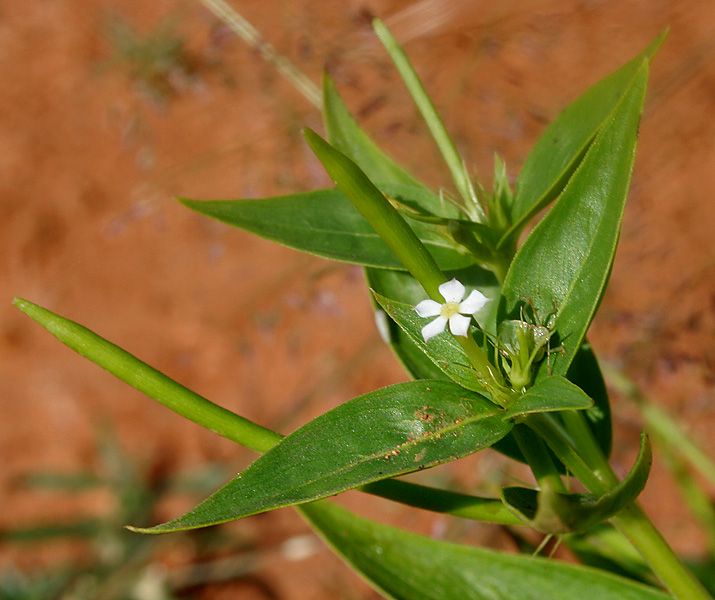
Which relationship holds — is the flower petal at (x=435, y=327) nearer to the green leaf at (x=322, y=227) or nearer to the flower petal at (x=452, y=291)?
the flower petal at (x=452, y=291)

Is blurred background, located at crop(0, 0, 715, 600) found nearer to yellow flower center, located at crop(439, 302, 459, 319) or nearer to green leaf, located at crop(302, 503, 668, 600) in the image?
green leaf, located at crop(302, 503, 668, 600)

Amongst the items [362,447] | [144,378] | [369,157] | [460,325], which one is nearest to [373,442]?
[362,447]

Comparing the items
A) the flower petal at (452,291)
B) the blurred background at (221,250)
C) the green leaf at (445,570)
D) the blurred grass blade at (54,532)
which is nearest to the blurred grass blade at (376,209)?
the flower petal at (452,291)

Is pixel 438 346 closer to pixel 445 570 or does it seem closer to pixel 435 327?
pixel 435 327

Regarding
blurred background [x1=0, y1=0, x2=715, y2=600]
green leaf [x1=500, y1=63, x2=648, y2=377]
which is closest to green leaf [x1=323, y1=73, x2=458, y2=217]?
green leaf [x1=500, y1=63, x2=648, y2=377]

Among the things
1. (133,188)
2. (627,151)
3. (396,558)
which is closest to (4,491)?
(133,188)

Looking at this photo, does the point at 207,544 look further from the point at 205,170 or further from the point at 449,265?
the point at 449,265
